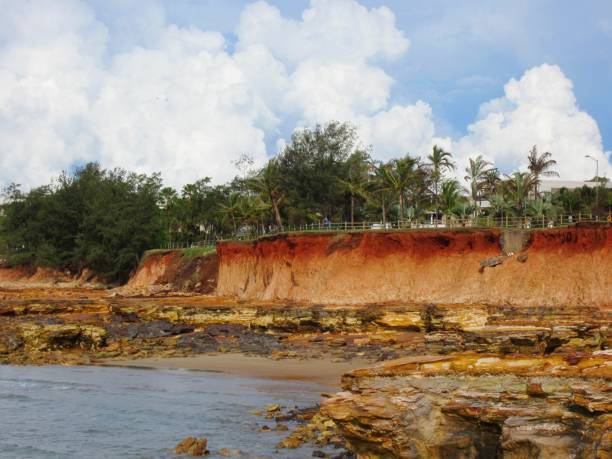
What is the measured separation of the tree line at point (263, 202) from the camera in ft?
223

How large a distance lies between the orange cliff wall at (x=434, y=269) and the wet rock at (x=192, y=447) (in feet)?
96.6

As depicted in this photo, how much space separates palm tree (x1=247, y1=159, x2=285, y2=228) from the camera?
222 ft

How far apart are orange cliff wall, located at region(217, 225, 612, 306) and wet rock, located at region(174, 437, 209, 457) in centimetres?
2943

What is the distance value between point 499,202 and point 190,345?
39.0 meters

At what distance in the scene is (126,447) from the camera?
16.7 m

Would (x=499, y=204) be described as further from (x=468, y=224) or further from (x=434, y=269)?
(x=434, y=269)

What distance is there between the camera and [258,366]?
28734 millimetres

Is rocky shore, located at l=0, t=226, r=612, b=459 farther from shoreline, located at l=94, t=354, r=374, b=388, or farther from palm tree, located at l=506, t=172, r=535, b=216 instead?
palm tree, located at l=506, t=172, r=535, b=216

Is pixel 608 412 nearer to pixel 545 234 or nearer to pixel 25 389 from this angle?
Result: pixel 25 389

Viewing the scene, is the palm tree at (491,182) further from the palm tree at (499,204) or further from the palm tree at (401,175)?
the palm tree at (401,175)

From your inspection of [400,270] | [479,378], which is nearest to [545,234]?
[400,270]

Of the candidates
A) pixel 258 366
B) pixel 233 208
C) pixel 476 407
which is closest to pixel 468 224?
pixel 233 208

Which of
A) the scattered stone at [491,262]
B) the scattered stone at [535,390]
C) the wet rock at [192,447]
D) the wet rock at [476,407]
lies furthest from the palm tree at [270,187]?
the scattered stone at [535,390]

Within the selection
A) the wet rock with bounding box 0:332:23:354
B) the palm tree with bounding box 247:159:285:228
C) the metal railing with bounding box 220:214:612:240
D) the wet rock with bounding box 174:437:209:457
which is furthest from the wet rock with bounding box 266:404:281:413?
the palm tree with bounding box 247:159:285:228
